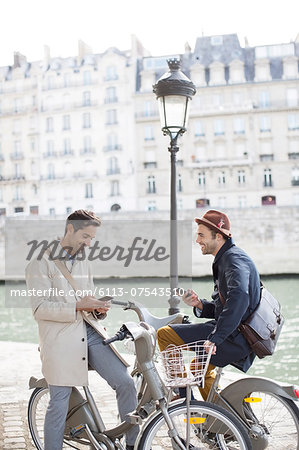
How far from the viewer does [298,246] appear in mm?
33250

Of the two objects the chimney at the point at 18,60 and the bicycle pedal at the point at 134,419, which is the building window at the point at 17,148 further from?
the bicycle pedal at the point at 134,419

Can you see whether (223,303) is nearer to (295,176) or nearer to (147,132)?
(295,176)

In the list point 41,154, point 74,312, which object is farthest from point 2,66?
point 74,312

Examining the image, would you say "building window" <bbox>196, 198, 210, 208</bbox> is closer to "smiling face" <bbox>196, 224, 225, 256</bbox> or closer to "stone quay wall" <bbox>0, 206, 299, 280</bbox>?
"stone quay wall" <bbox>0, 206, 299, 280</bbox>

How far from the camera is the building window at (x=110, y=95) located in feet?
157

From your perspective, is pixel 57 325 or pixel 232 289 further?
pixel 57 325

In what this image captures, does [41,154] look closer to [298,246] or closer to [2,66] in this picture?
[2,66]

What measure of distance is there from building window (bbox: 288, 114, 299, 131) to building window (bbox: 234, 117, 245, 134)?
325cm

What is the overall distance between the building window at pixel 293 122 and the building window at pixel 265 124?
1.42 m

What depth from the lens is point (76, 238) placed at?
3.48m

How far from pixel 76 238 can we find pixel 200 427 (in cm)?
118

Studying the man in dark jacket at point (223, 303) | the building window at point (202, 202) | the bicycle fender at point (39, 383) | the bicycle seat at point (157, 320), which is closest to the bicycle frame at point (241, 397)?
the man in dark jacket at point (223, 303)

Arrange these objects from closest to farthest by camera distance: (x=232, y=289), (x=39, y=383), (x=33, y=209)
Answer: (x=232, y=289), (x=39, y=383), (x=33, y=209)

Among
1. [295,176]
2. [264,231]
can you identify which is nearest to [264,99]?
[295,176]
